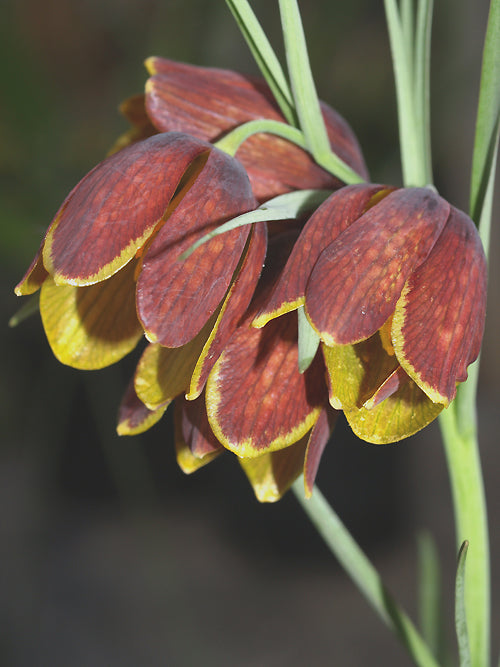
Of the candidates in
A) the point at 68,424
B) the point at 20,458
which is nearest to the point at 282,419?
the point at 68,424

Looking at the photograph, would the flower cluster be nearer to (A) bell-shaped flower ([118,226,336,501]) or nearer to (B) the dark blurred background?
(A) bell-shaped flower ([118,226,336,501])

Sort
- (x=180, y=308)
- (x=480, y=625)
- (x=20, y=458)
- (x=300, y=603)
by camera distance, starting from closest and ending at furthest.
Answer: (x=180, y=308), (x=480, y=625), (x=300, y=603), (x=20, y=458)

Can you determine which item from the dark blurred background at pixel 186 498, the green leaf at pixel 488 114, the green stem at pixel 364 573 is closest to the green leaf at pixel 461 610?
the green stem at pixel 364 573

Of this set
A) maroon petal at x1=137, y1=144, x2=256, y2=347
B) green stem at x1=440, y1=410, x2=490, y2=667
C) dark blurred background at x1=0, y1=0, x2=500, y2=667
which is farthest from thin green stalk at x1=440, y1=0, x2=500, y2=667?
dark blurred background at x1=0, y1=0, x2=500, y2=667

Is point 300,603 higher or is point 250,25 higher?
point 250,25

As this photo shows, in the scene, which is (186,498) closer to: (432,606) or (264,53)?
(432,606)

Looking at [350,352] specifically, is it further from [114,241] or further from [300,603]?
[300,603]

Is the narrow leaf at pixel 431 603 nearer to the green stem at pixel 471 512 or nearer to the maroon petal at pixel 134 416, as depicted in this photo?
the green stem at pixel 471 512
